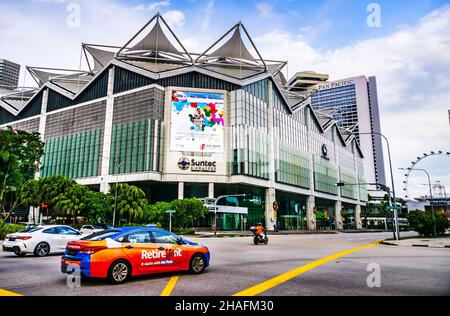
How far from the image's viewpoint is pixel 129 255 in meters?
7.99

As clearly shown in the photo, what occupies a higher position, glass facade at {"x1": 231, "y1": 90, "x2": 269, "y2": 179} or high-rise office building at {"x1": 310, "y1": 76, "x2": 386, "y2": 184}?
high-rise office building at {"x1": 310, "y1": 76, "x2": 386, "y2": 184}

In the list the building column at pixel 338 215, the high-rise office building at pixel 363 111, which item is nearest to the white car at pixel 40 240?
the building column at pixel 338 215

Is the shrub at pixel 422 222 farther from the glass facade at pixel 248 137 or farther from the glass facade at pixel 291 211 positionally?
the glass facade at pixel 291 211

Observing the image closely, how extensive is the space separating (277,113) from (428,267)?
60.0 m

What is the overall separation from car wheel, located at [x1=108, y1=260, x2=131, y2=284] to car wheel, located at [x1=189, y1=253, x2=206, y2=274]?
6.44 ft

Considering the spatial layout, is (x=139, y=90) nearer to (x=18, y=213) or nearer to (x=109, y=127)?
(x=109, y=127)

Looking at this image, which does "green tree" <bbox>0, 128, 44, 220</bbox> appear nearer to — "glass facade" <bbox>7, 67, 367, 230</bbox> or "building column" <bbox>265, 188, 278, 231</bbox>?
"glass facade" <bbox>7, 67, 367, 230</bbox>

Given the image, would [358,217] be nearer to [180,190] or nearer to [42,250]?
[180,190]

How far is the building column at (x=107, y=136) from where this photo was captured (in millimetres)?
59375

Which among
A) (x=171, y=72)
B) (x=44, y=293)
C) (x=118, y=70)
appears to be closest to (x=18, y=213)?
(x=118, y=70)

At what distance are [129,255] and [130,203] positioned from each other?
3240cm

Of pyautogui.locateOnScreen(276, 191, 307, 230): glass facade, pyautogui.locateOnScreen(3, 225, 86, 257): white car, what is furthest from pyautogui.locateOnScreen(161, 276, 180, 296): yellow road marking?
pyautogui.locateOnScreen(276, 191, 307, 230): glass facade

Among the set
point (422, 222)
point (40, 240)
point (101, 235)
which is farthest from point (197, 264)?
point (422, 222)

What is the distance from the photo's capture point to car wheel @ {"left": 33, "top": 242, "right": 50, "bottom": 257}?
1437 centimetres
